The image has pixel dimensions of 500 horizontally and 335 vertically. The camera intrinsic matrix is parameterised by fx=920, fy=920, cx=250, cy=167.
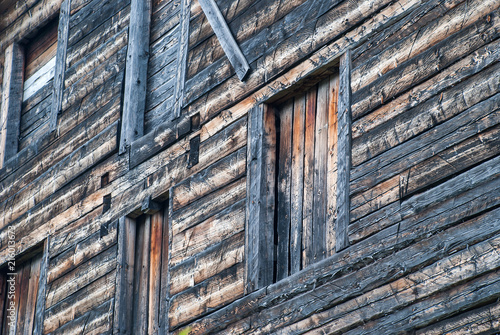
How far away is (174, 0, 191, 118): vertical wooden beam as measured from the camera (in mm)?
7578

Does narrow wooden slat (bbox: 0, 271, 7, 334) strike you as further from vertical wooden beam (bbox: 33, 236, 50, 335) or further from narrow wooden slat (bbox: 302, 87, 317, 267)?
narrow wooden slat (bbox: 302, 87, 317, 267)

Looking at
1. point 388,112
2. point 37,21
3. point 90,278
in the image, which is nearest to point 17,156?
point 37,21

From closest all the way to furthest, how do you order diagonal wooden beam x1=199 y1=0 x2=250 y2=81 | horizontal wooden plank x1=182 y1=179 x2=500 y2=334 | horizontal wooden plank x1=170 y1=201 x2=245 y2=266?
horizontal wooden plank x1=182 y1=179 x2=500 y2=334
horizontal wooden plank x1=170 y1=201 x2=245 y2=266
diagonal wooden beam x1=199 y1=0 x2=250 y2=81

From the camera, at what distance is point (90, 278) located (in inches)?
313

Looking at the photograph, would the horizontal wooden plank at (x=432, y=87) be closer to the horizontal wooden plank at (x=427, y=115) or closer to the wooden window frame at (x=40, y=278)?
the horizontal wooden plank at (x=427, y=115)

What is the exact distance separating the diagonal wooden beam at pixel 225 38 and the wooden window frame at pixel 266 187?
0.38 m

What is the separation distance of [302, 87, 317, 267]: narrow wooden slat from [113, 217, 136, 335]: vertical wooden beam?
1990 mm

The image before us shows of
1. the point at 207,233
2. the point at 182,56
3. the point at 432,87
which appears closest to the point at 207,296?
the point at 207,233

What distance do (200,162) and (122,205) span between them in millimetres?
1009

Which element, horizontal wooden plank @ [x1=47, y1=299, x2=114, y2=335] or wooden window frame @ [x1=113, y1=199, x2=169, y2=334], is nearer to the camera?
wooden window frame @ [x1=113, y1=199, x2=169, y2=334]

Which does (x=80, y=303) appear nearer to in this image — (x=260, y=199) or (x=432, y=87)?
(x=260, y=199)

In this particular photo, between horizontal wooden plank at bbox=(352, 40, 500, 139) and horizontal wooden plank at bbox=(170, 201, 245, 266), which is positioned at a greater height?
horizontal wooden plank at bbox=(170, 201, 245, 266)

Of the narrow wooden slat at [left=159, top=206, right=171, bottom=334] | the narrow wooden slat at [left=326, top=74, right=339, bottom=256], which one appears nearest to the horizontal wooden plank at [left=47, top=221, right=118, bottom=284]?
the narrow wooden slat at [left=159, top=206, right=171, bottom=334]

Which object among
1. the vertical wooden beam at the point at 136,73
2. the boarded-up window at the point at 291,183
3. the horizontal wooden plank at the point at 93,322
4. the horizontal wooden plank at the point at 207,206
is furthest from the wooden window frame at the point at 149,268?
the boarded-up window at the point at 291,183
